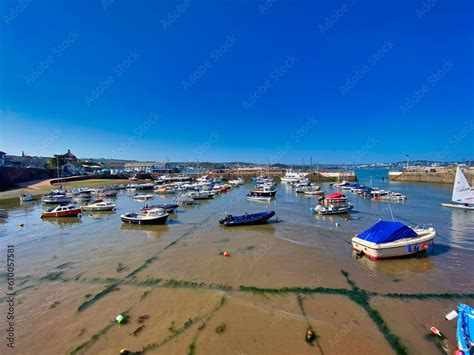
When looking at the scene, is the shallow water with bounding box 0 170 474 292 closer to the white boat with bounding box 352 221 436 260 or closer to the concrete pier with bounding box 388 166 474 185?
the white boat with bounding box 352 221 436 260

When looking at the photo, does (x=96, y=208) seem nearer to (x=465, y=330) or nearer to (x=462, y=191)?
(x=465, y=330)

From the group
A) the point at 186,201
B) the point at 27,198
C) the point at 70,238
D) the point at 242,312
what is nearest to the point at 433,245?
the point at 242,312

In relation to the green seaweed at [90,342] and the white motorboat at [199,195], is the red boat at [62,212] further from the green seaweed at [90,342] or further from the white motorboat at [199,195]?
the green seaweed at [90,342]

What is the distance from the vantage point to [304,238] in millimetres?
22094

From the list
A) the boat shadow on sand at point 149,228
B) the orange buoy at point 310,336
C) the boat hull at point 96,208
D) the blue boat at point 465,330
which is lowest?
the boat shadow on sand at point 149,228

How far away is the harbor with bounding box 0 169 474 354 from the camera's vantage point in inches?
354

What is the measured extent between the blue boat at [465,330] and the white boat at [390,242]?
7.78 m

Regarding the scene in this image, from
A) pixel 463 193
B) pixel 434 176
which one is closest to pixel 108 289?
pixel 463 193

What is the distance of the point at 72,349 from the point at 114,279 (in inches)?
217

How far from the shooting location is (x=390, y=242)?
640 inches

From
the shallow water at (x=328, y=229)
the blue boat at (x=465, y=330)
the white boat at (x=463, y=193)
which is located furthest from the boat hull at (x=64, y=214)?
the white boat at (x=463, y=193)

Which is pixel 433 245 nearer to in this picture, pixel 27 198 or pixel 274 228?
pixel 274 228

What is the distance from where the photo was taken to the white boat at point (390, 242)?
1613cm

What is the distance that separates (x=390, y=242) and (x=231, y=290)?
11059mm
